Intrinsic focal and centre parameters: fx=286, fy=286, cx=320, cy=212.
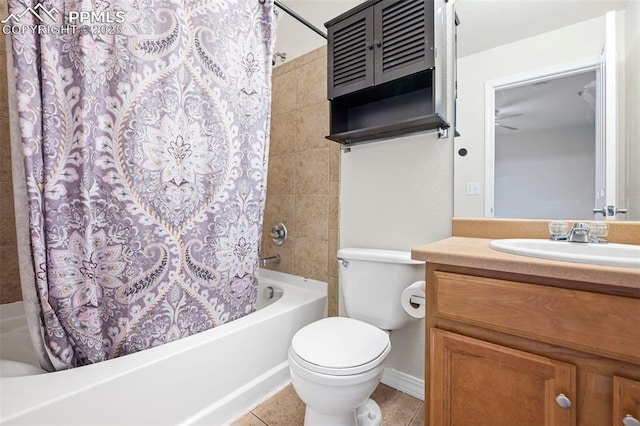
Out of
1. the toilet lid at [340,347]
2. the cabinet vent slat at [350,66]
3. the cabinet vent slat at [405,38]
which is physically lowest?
the toilet lid at [340,347]

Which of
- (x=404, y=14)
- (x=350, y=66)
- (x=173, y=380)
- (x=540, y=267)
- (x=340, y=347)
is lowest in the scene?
(x=173, y=380)

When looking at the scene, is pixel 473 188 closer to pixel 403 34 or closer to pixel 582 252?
pixel 582 252

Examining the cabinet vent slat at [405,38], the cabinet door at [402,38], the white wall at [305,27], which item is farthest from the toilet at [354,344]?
the white wall at [305,27]

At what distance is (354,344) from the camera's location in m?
1.11

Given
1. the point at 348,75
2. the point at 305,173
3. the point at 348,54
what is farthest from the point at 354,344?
the point at 348,54

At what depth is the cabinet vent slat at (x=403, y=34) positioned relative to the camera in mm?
1244

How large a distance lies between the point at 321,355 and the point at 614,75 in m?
1.48

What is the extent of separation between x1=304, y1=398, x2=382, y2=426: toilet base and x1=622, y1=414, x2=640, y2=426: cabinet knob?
79cm

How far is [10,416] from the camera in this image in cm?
74

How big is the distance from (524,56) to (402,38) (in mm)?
512

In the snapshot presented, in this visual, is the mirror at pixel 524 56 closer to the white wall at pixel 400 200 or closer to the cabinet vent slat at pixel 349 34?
the white wall at pixel 400 200

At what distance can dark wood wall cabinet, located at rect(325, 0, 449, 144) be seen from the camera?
1.25 meters

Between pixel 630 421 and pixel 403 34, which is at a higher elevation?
pixel 403 34

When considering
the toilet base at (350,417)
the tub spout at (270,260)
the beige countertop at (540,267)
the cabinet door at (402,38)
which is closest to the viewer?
the beige countertop at (540,267)
